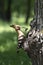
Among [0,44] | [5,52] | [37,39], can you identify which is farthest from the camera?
[0,44]

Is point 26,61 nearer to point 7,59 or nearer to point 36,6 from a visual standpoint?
point 7,59

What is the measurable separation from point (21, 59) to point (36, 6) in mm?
3652

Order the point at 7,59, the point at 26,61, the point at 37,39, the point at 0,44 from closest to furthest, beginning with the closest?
the point at 37,39 → the point at 26,61 → the point at 7,59 → the point at 0,44

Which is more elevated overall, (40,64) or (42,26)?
(42,26)

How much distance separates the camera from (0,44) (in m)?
13.5

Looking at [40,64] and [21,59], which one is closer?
[40,64]

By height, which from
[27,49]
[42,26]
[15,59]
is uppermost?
[42,26]

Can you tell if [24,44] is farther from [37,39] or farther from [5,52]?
[5,52]

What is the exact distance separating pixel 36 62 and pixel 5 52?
529 cm

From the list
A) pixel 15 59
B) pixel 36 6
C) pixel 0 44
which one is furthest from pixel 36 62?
pixel 0 44

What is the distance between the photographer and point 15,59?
33.1ft

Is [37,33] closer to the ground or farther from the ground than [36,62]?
farther from the ground

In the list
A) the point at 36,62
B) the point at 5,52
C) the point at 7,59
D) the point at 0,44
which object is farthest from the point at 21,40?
the point at 0,44

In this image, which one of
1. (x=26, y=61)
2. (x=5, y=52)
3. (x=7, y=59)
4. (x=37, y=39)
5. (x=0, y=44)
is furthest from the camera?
(x=0, y=44)
